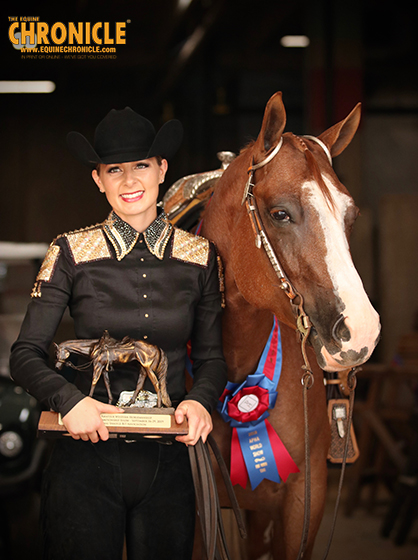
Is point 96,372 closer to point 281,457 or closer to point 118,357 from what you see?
point 118,357

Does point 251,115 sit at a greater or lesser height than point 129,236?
greater

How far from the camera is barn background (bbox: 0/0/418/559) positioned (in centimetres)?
249

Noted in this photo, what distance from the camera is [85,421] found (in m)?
1.32

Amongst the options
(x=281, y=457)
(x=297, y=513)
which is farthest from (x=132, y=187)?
(x=297, y=513)

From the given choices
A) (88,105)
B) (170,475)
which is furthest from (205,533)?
(88,105)

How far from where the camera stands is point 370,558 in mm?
3414

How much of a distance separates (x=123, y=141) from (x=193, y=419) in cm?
74

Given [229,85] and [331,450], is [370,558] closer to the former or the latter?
[331,450]

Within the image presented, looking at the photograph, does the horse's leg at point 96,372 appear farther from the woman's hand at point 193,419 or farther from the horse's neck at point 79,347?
the woman's hand at point 193,419

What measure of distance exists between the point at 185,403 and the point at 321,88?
4.30m

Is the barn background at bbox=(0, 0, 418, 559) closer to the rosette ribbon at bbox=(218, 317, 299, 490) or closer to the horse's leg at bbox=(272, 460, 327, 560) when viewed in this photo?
the rosette ribbon at bbox=(218, 317, 299, 490)

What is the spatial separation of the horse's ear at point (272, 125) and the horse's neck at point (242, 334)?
17.4 inches

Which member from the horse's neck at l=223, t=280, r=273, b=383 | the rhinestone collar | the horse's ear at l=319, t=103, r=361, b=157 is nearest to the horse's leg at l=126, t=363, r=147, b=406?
the rhinestone collar

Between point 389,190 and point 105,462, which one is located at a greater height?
point 389,190
